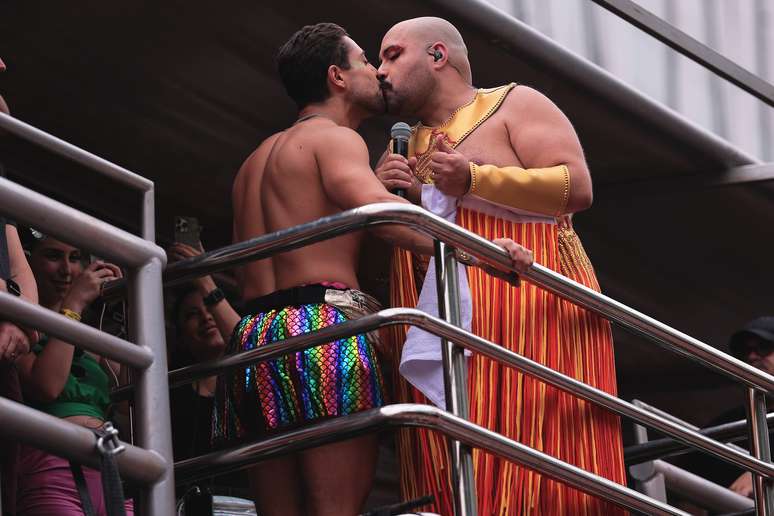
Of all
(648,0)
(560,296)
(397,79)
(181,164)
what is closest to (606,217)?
(648,0)

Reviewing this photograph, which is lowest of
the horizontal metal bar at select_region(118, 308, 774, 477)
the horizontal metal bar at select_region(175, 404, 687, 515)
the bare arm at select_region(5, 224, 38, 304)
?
the horizontal metal bar at select_region(175, 404, 687, 515)

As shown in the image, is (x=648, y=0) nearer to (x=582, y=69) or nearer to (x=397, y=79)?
(x=582, y=69)

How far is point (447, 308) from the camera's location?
3.96m

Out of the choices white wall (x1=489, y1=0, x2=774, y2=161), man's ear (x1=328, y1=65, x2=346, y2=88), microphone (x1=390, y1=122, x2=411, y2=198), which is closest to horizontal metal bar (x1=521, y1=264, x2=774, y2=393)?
microphone (x1=390, y1=122, x2=411, y2=198)

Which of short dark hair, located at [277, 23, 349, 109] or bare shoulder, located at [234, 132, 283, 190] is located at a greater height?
short dark hair, located at [277, 23, 349, 109]

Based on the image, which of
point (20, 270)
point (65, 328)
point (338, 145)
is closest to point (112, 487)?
point (65, 328)

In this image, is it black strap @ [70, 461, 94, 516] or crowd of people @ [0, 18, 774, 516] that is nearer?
black strap @ [70, 461, 94, 516]

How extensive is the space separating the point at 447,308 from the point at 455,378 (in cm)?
17

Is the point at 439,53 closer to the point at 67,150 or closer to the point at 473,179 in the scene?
the point at 473,179

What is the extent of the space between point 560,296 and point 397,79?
0.99 m

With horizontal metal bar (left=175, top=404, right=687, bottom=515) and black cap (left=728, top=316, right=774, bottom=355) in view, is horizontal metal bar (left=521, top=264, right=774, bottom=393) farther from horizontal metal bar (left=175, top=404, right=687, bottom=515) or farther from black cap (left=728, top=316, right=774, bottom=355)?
black cap (left=728, top=316, right=774, bottom=355)

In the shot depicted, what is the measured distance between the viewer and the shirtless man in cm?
429

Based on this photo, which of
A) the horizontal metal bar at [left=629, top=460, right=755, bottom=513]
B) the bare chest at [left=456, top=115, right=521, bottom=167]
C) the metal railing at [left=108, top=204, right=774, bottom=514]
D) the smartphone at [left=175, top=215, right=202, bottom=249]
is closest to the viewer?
the metal railing at [left=108, top=204, right=774, bottom=514]

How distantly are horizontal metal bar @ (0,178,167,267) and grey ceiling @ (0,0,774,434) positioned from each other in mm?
2536
